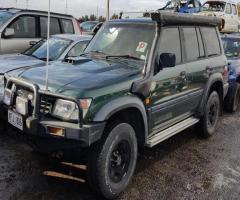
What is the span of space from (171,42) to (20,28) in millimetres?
5039

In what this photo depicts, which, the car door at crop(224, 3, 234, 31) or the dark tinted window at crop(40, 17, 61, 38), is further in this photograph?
the car door at crop(224, 3, 234, 31)

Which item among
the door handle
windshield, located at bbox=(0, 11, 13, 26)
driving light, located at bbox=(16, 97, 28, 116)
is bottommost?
driving light, located at bbox=(16, 97, 28, 116)

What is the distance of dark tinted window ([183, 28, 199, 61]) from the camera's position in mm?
5574

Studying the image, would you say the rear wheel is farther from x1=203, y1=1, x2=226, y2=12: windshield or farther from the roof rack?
x1=203, y1=1, x2=226, y2=12: windshield

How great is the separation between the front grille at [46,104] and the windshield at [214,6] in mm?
18680

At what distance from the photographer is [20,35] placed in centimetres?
897

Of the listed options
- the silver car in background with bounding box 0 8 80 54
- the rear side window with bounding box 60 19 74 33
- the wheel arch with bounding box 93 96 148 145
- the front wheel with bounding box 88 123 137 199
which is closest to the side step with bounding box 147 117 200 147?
the wheel arch with bounding box 93 96 148 145

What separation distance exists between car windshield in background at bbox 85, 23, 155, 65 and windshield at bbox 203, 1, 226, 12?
1680cm

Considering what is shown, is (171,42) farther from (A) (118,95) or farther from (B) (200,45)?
(A) (118,95)

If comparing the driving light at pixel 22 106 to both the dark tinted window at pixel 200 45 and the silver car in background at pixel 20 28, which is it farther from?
the silver car in background at pixel 20 28

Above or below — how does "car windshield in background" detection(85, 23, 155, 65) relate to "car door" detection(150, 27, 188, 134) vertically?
above

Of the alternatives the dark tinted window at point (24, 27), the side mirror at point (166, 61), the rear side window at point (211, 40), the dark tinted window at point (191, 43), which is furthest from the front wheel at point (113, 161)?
the dark tinted window at point (24, 27)

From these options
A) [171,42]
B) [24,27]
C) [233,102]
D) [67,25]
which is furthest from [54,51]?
[233,102]

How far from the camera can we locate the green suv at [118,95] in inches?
144
